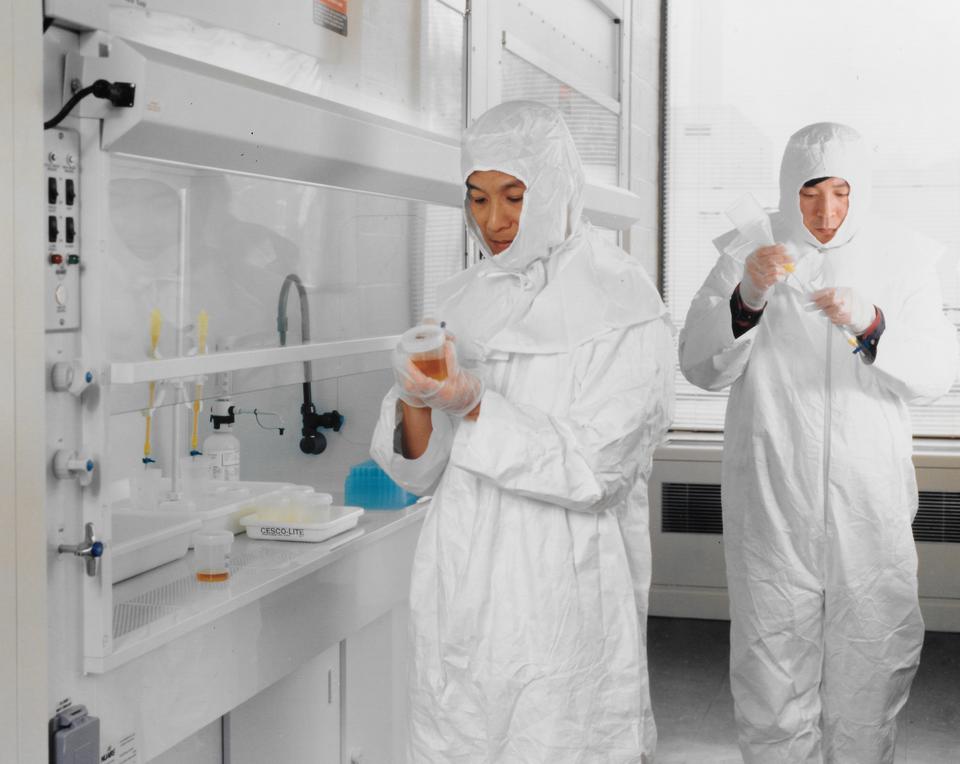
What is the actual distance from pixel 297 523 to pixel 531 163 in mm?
801

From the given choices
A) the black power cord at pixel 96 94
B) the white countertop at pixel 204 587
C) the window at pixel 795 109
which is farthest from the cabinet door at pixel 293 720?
the window at pixel 795 109

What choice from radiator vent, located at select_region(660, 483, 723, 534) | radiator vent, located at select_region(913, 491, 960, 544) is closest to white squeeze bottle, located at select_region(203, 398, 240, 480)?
radiator vent, located at select_region(660, 483, 723, 534)

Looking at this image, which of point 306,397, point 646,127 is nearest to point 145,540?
point 306,397

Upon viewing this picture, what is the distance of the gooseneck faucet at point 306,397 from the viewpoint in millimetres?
1888

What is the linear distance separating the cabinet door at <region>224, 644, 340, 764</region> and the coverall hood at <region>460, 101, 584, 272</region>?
0.88 meters

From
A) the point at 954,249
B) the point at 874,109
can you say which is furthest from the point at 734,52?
the point at 954,249

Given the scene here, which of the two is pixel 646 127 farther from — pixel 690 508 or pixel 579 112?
pixel 690 508

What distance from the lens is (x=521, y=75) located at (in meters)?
2.71

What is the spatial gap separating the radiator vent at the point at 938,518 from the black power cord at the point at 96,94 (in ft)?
10.4

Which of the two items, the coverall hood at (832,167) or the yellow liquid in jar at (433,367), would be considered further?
the coverall hood at (832,167)

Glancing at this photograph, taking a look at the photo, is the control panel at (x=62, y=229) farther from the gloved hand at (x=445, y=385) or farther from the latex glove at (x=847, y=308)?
the latex glove at (x=847, y=308)

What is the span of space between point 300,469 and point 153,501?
0.37 meters

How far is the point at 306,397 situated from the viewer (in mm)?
2078

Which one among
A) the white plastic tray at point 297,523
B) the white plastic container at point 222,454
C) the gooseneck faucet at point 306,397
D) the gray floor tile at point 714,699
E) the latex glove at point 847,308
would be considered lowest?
the gray floor tile at point 714,699
